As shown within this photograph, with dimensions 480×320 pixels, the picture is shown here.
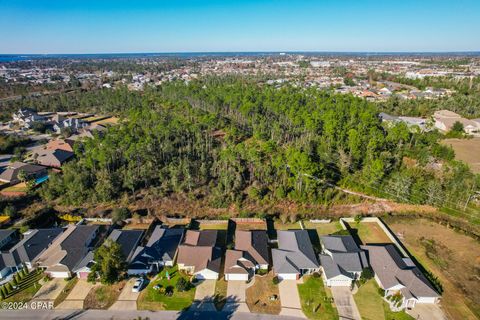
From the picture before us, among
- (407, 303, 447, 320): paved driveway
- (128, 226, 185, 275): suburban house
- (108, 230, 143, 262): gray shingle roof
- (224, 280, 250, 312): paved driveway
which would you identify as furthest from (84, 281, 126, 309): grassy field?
(407, 303, 447, 320): paved driveway

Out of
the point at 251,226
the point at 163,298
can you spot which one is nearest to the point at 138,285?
the point at 163,298

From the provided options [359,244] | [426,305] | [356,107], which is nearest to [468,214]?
[359,244]

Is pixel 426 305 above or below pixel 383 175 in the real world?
below

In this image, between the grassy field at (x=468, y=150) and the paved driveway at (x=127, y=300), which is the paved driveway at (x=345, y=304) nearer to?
the paved driveway at (x=127, y=300)

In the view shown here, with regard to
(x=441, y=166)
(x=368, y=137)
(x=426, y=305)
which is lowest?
(x=426, y=305)

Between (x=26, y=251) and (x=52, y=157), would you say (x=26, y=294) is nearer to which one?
→ (x=26, y=251)

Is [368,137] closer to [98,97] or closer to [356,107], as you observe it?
[356,107]

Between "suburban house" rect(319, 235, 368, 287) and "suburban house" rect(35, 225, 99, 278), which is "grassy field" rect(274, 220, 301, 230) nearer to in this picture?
"suburban house" rect(319, 235, 368, 287)
